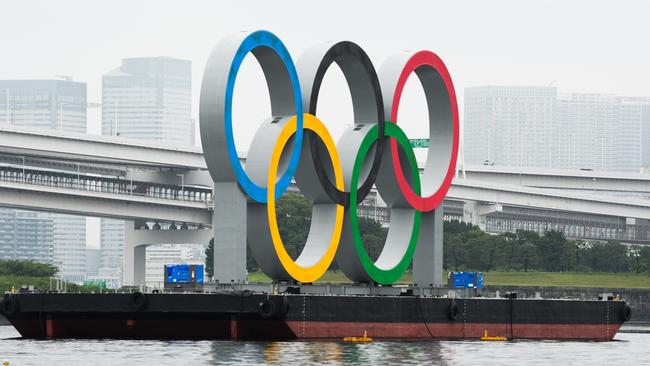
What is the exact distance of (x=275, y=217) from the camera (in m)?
99.9

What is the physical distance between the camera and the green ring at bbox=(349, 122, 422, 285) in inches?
4151

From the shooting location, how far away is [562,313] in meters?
115

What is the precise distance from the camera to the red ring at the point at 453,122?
110562 mm

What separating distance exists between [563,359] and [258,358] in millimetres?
19191

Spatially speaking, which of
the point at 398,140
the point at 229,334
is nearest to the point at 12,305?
the point at 229,334

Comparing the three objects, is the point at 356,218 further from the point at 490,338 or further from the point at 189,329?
the point at 189,329

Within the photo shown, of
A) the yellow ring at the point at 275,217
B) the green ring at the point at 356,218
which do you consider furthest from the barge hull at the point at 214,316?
the green ring at the point at 356,218

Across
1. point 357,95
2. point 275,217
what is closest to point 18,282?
point 357,95

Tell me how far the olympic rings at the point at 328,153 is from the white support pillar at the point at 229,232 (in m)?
0.82

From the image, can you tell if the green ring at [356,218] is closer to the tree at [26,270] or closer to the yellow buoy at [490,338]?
the yellow buoy at [490,338]

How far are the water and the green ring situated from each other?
29.0 feet

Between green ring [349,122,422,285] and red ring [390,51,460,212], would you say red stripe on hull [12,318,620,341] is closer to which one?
green ring [349,122,422,285]

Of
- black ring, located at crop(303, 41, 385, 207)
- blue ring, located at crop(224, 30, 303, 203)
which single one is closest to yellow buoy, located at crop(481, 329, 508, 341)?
black ring, located at crop(303, 41, 385, 207)

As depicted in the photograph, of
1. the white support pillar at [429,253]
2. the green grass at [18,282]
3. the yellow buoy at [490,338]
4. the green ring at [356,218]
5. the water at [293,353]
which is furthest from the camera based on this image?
the green grass at [18,282]
